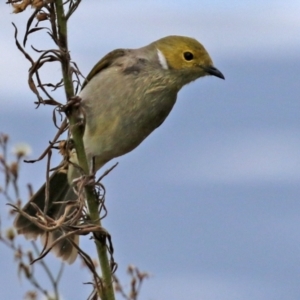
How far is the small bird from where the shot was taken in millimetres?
4531

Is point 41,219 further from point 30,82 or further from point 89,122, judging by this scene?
point 89,122

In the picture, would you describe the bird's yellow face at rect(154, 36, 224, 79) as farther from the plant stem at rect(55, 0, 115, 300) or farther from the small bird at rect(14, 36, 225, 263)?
the plant stem at rect(55, 0, 115, 300)

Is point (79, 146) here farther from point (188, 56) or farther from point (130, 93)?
point (188, 56)

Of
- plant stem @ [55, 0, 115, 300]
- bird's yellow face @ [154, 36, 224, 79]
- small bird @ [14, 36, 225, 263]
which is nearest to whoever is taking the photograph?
plant stem @ [55, 0, 115, 300]

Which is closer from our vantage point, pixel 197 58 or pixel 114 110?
pixel 114 110

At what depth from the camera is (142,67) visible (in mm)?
4699

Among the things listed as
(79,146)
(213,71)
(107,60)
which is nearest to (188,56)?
(213,71)

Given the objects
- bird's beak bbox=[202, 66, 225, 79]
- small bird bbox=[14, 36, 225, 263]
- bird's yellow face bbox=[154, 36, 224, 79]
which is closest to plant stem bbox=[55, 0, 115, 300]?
A: small bird bbox=[14, 36, 225, 263]

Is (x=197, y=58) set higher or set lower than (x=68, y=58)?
higher

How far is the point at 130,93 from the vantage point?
4516 mm

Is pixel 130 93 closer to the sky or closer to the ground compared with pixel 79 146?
closer to the sky

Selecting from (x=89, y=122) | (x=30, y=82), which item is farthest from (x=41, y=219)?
(x=89, y=122)

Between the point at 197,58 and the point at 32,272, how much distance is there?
6.43 ft

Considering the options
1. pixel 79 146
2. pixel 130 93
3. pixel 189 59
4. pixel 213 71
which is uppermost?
pixel 189 59
